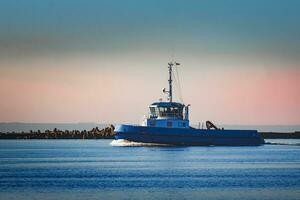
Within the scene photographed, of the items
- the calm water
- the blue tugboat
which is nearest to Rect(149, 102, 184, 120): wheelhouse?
the blue tugboat

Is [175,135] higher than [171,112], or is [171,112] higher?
[171,112]

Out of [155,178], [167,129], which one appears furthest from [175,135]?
[155,178]

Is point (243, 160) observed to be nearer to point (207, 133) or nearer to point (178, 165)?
point (178, 165)

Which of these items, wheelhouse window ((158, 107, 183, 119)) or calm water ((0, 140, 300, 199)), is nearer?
calm water ((0, 140, 300, 199))

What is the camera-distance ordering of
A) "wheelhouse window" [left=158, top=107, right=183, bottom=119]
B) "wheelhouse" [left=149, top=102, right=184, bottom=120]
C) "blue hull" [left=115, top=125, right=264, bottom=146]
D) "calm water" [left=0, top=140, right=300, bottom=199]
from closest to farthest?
"calm water" [left=0, top=140, right=300, bottom=199] → "blue hull" [left=115, top=125, right=264, bottom=146] → "wheelhouse" [left=149, top=102, right=184, bottom=120] → "wheelhouse window" [left=158, top=107, right=183, bottom=119]

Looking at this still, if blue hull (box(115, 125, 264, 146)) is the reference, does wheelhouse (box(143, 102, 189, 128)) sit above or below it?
above

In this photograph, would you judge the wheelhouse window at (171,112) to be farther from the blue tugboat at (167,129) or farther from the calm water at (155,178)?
the calm water at (155,178)

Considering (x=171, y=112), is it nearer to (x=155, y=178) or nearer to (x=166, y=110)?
(x=166, y=110)

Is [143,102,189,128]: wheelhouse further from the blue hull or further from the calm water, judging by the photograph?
the calm water

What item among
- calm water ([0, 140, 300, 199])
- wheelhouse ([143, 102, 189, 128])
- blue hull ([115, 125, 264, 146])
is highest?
wheelhouse ([143, 102, 189, 128])

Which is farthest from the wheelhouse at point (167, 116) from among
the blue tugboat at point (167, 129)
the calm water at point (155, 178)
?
the calm water at point (155, 178)

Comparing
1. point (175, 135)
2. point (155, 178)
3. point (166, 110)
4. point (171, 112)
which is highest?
point (166, 110)

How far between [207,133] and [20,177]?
56.6 m

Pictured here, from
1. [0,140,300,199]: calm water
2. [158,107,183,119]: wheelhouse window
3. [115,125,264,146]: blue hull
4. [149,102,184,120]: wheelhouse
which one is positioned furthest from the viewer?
[158,107,183,119]: wheelhouse window
